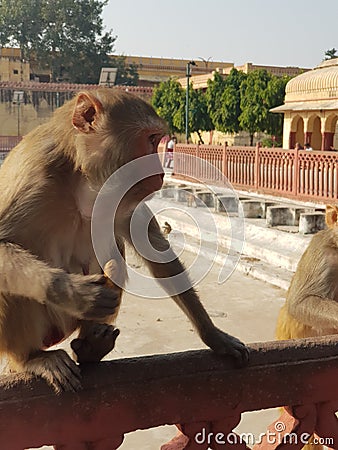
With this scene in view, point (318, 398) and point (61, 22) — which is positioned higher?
point (61, 22)

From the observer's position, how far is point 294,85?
55.2 ft

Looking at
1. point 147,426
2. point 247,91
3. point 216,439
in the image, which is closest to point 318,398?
A: point 216,439

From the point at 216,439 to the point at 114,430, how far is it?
0.27 metres

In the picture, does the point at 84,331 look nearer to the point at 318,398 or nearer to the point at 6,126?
the point at 318,398

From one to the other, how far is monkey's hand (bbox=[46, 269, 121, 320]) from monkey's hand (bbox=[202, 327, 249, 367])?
12.3 inches

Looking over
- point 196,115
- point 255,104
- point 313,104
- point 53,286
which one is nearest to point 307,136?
point 313,104

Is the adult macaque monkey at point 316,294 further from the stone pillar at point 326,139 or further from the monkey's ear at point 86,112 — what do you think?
the stone pillar at point 326,139

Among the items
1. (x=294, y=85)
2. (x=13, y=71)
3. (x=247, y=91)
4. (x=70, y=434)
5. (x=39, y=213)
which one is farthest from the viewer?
(x=13, y=71)

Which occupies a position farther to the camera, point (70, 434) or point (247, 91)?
point (247, 91)

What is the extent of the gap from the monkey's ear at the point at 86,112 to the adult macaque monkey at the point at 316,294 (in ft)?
5.24

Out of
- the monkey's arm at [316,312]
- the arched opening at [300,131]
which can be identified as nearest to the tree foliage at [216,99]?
the arched opening at [300,131]

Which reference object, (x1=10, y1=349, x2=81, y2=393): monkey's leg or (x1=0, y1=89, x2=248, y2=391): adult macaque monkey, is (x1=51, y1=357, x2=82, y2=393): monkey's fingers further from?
(x1=0, y1=89, x2=248, y2=391): adult macaque monkey

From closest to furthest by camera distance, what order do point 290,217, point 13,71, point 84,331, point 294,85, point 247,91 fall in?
point 84,331 < point 290,217 < point 294,85 < point 247,91 < point 13,71

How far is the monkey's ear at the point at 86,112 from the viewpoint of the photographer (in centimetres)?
175
